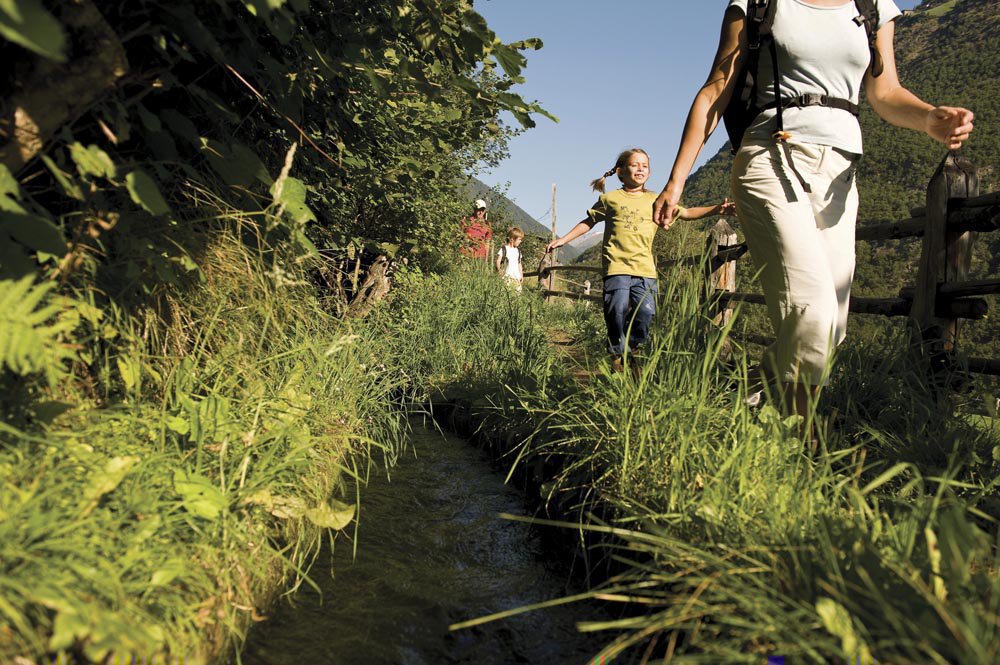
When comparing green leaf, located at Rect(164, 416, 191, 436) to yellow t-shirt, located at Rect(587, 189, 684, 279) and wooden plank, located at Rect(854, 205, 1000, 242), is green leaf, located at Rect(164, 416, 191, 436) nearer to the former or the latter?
wooden plank, located at Rect(854, 205, 1000, 242)

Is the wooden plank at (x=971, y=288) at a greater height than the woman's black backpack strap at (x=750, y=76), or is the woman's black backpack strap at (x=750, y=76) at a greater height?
the woman's black backpack strap at (x=750, y=76)

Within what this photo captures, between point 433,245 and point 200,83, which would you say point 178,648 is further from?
point 433,245

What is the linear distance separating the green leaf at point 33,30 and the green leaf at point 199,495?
1.04 m

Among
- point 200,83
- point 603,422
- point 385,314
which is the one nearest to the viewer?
point 200,83

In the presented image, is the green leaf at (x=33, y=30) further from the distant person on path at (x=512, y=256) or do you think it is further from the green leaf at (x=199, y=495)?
the distant person on path at (x=512, y=256)

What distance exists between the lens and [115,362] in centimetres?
197

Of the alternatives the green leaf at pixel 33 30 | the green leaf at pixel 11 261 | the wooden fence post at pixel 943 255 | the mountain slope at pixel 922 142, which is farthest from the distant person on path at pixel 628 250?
the mountain slope at pixel 922 142

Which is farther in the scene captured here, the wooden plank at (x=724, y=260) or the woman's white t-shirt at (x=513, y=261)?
the woman's white t-shirt at (x=513, y=261)

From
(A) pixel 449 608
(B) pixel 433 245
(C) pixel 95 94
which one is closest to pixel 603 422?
(A) pixel 449 608

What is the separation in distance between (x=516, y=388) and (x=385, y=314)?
233cm

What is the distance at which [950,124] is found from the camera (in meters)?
2.20

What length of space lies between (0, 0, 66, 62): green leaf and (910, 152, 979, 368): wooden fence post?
4146mm

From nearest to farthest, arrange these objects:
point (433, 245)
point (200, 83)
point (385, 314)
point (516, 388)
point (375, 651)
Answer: point (375, 651) < point (200, 83) < point (516, 388) < point (385, 314) < point (433, 245)

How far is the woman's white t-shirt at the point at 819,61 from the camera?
2404mm
